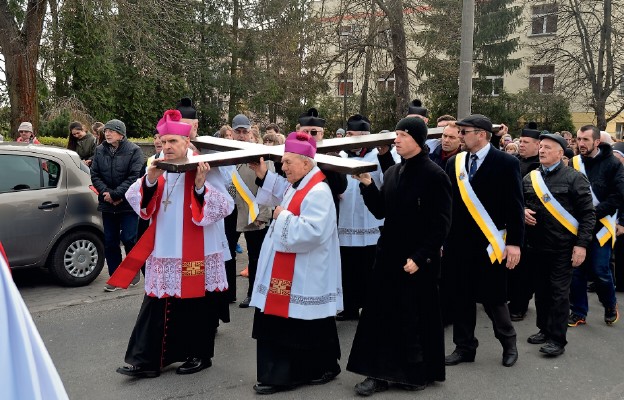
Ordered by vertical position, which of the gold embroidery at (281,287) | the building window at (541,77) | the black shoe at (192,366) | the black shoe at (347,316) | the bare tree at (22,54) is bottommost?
the black shoe at (347,316)

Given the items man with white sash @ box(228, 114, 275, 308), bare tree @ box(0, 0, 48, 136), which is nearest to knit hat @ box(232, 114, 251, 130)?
man with white sash @ box(228, 114, 275, 308)

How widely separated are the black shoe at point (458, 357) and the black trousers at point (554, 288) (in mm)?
824

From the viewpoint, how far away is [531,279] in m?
6.67

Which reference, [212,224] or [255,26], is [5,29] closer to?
[212,224]

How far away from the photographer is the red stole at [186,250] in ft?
16.3

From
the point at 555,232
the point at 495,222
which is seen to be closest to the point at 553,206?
the point at 555,232

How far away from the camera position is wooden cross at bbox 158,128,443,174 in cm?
450

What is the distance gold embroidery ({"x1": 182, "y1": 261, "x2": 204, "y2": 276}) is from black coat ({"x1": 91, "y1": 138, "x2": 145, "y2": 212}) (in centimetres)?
305

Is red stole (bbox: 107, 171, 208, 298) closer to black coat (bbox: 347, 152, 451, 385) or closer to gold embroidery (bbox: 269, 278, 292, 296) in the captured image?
gold embroidery (bbox: 269, 278, 292, 296)

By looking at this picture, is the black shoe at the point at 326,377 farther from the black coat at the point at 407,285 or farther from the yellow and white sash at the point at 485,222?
the yellow and white sash at the point at 485,222

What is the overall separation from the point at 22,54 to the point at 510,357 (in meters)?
12.3

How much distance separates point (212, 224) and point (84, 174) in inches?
144

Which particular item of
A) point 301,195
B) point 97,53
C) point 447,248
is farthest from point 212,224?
point 97,53

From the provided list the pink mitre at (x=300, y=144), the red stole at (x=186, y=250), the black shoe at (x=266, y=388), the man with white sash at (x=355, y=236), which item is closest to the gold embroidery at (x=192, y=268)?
the red stole at (x=186, y=250)
